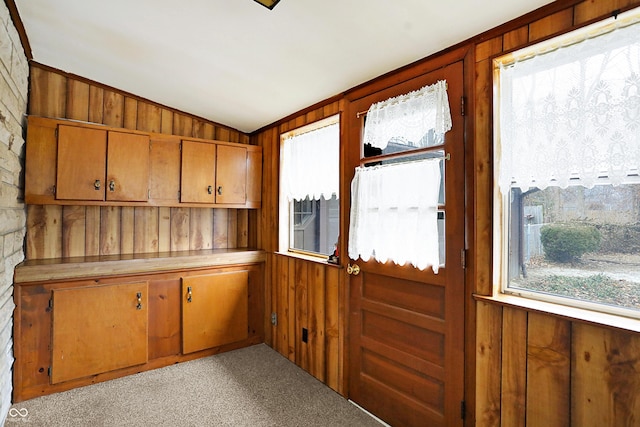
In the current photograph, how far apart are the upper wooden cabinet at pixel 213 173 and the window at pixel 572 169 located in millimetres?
2491

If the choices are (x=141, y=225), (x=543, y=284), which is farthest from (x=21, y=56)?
(x=543, y=284)

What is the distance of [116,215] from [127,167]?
20.8 inches

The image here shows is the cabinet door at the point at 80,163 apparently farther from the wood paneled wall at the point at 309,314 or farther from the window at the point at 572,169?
the window at the point at 572,169

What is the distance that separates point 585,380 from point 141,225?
135 inches

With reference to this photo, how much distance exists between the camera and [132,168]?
2.86m

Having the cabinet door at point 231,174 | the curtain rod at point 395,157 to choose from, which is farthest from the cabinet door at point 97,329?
the curtain rod at point 395,157

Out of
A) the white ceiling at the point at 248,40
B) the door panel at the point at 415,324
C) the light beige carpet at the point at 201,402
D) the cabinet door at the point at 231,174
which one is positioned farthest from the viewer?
the cabinet door at the point at 231,174

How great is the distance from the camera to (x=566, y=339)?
1.38 meters

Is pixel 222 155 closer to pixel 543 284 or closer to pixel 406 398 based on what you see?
pixel 406 398

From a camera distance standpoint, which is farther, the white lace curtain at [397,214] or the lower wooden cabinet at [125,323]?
the lower wooden cabinet at [125,323]

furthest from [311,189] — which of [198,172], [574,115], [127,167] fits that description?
[574,115]

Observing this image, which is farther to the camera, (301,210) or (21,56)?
(301,210)

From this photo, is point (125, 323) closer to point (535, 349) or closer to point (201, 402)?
point (201, 402)

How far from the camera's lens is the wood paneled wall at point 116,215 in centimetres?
276
